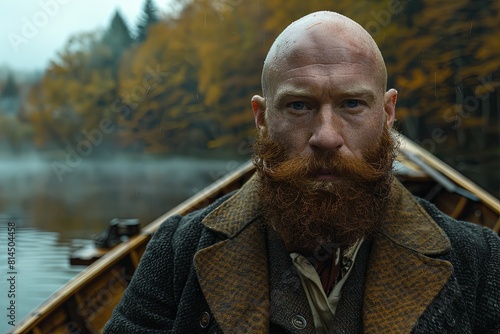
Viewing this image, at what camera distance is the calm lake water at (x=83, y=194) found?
6516 mm

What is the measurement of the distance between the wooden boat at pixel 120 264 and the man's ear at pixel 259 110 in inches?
48.1

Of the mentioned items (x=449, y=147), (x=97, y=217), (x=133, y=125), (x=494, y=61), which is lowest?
(x=97, y=217)

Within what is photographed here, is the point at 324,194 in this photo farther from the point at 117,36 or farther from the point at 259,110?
the point at 117,36

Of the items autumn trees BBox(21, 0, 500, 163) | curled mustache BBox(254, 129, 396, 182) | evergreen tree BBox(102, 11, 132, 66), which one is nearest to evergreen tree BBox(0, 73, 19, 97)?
autumn trees BBox(21, 0, 500, 163)

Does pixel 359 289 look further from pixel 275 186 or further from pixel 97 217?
pixel 97 217

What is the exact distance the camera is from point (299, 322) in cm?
126

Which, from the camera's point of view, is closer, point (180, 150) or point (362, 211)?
point (362, 211)

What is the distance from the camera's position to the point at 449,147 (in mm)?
5965

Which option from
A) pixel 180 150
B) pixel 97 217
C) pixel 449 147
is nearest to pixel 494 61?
pixel 449 147

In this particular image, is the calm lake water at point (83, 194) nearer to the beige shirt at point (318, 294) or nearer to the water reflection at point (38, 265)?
the water reflection at point (38, 265)

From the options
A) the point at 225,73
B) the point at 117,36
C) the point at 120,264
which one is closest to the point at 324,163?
the point at 120,264

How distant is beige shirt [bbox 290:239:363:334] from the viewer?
1.30m

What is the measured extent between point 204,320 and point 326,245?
37cm

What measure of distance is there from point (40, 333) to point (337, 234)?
64.0 inches
